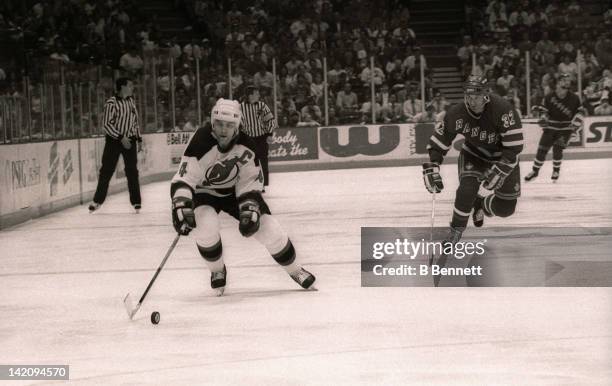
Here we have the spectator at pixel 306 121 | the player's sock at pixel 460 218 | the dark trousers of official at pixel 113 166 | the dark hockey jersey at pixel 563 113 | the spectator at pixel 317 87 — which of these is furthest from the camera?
the spectator at pixel 306 121

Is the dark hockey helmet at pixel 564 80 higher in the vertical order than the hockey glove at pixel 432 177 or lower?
higher

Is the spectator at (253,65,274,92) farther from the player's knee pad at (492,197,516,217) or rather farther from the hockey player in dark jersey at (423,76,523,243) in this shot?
the hockey player in dark jersey at (423,76,523,243)

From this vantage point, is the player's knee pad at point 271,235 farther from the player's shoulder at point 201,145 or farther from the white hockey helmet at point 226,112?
the white hockey helmet at point 226,112

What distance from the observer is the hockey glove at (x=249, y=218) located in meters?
6.67

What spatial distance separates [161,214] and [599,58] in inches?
462

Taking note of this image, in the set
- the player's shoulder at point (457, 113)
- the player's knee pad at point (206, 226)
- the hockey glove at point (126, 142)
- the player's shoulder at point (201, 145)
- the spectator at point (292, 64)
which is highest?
the spectator at point (292, 64)

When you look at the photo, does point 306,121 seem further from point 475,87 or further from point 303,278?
point 303,278

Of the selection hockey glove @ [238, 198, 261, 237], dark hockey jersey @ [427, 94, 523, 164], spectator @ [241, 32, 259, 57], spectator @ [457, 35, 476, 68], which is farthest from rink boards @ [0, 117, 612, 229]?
hockey glove @ [238, 198, 261, 237]

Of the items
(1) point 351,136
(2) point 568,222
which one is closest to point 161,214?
(2) point 568,222

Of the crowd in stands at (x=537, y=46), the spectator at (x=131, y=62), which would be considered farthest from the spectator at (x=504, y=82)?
the spectator at (x=131, y=62)

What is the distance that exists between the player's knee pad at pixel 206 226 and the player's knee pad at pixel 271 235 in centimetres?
25

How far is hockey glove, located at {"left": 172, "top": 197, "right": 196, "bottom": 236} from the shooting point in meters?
6.50

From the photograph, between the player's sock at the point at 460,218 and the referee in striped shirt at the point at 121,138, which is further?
the referee in striped shirt at the point at 121,138

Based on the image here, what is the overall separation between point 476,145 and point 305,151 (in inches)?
528
